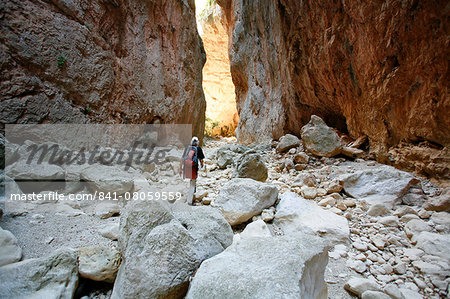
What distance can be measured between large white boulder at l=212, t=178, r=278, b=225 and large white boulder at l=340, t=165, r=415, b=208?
127 centimetres

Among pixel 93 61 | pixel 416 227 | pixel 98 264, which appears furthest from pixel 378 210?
pixel 93 61

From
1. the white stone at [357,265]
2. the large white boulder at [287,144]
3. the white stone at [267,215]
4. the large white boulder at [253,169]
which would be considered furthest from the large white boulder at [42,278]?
the large white boulder at [287,144]

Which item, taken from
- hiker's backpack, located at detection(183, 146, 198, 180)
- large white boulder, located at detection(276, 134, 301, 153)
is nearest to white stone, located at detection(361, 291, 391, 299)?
hiker's backpack, located at detection(183, 146, 198, 180)

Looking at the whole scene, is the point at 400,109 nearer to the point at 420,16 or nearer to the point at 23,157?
the point at 420,16

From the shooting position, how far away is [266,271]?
1163 mm

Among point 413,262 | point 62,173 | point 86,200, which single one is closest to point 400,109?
point 413,262

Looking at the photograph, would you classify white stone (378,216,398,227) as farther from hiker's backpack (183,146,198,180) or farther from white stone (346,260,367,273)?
hiker's backpack (183,146,198,180)

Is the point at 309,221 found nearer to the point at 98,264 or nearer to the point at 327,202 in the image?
the point at 327,202

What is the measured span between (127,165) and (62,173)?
1.79 meters

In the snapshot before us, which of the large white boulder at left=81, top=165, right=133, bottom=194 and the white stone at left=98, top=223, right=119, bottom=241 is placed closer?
the white stone at left=98, top=223, right=119, bottom=241

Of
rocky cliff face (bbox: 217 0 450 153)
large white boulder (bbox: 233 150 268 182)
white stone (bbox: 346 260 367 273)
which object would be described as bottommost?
white stone (bbox: 346 260 367 273)

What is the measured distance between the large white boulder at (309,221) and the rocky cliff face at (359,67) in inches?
81.5

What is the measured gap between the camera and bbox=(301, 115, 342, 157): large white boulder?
180 inches

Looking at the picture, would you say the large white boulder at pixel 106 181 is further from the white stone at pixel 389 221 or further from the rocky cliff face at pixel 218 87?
the rocky cliff face at pixel 218 87
